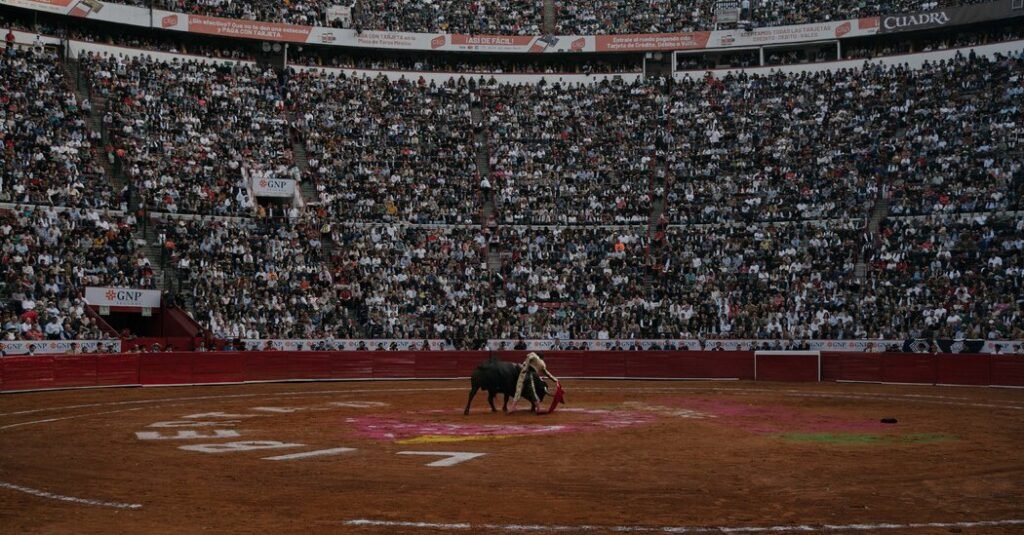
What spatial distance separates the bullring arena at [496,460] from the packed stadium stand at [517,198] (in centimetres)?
750

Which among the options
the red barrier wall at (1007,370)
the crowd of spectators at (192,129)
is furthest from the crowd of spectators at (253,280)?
the red barrier wall at (1007,370)

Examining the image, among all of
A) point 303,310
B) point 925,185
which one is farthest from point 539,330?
point 925,185

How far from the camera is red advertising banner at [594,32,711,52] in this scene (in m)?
57.4

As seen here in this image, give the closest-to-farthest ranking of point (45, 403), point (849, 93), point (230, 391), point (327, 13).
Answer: point (45, 403), point (230, 391), point (849, 93), point (327, 13)

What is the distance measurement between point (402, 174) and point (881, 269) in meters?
23.2

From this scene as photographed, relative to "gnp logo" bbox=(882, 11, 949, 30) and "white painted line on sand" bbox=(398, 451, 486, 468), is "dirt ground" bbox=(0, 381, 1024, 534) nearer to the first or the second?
"white painted line on sand" bbox=(398, 451, 486, 468)

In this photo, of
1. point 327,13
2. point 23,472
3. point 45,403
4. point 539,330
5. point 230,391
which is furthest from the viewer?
point 327,13

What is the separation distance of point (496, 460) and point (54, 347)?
22679 millimetres

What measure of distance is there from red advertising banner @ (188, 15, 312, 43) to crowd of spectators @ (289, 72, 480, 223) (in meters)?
2.75

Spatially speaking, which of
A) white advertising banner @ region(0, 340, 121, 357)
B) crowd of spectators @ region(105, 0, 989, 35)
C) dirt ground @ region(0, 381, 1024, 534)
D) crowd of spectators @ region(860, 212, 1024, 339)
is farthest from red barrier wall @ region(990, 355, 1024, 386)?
white advertising banner @ region(0, 340, 121, 357)

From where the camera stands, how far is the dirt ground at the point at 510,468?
1082 centimetres

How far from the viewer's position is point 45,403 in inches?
1030

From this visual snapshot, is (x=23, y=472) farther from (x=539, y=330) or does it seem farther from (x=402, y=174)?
(x=402, y=174)

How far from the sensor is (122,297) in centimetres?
3766
